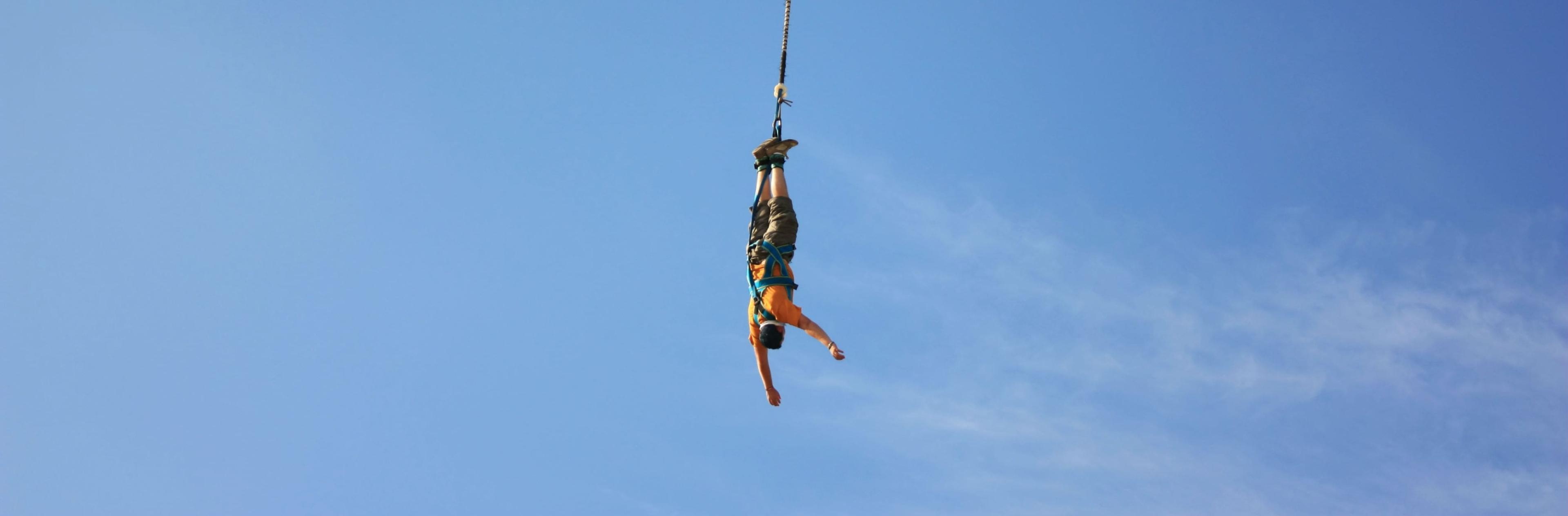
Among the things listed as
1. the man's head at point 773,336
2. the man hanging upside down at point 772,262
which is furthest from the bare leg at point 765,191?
the man's head at point 773,336

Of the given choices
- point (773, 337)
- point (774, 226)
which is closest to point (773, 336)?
point (773, 337)

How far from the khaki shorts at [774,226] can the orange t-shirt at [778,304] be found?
143 millimetres

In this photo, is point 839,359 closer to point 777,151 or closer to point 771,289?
point 771,289

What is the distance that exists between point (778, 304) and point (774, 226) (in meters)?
1.12

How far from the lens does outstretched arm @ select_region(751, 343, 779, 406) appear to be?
22.0 metres

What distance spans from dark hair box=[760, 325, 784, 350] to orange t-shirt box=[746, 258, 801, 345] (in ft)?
0.36

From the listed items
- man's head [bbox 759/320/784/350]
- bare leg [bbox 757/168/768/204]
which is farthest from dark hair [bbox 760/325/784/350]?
bare leg [bbox 757/168/768/204]

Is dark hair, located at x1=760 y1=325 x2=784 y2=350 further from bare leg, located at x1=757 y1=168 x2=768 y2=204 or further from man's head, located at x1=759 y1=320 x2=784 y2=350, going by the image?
bare leg, located at x1=757 y1=168 x2=768 y2=204

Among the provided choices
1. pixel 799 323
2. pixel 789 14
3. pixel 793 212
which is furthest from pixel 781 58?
pixel 799 323

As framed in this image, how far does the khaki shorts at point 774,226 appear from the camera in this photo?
71.7 ft

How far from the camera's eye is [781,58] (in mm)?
22594

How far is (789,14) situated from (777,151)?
1.82 m

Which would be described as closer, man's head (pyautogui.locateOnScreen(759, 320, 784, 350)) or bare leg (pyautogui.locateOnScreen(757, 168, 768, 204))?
man's head (pyautogui.locateOnScreen(759, 320, 784, 350))

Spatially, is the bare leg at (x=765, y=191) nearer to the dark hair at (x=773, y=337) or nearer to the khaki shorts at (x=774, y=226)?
the khaki shorts at (x=774, y=226)
